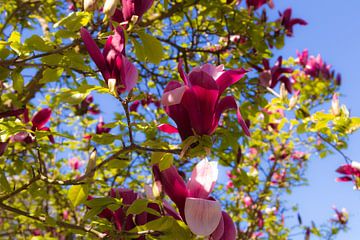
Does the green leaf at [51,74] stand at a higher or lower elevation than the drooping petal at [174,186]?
higher

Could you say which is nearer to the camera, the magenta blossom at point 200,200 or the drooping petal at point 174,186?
the magenta blossom at point 200,200

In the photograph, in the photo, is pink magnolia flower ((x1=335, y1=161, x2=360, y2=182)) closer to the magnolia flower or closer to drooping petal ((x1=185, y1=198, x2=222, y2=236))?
the magnolia flower

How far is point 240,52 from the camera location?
247 cm

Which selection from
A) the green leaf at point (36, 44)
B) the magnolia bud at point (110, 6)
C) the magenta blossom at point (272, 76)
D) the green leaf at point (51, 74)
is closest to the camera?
the magnolia bud at point (110, 6)

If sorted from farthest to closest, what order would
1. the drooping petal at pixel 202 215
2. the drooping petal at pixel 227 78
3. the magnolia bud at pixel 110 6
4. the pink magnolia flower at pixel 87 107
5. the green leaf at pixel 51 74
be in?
1. the pink magnolia flower at pixel 87 107
2. the green leaf at pixel 51 74
3. the magnolia bud at pixel 110 6
4. the drooping petal at pixel 227 78
5. the drooping petal at pixel 202 215

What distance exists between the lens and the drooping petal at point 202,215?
751 millimetres

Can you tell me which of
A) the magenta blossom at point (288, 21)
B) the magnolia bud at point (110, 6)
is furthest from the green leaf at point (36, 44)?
the magenta blossom at point (288, 21)

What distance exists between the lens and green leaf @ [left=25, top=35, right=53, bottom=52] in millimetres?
1151

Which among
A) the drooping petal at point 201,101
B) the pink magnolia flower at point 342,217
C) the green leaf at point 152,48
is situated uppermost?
the green leaf at point 152,48

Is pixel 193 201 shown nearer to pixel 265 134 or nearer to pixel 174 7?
pixel 174 7

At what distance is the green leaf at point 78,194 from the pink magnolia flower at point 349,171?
1.25m

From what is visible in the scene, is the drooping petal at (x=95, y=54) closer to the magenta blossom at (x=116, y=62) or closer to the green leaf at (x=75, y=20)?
the magenta blossom at (x=116, y=62)

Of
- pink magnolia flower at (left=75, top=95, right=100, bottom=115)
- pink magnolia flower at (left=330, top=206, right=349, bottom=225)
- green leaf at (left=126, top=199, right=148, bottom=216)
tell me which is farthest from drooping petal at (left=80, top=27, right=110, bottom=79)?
pink magnolia flower at (left=330, top=206, right=349, bottom=225)

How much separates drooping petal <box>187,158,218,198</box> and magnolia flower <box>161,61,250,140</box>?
7 cm
